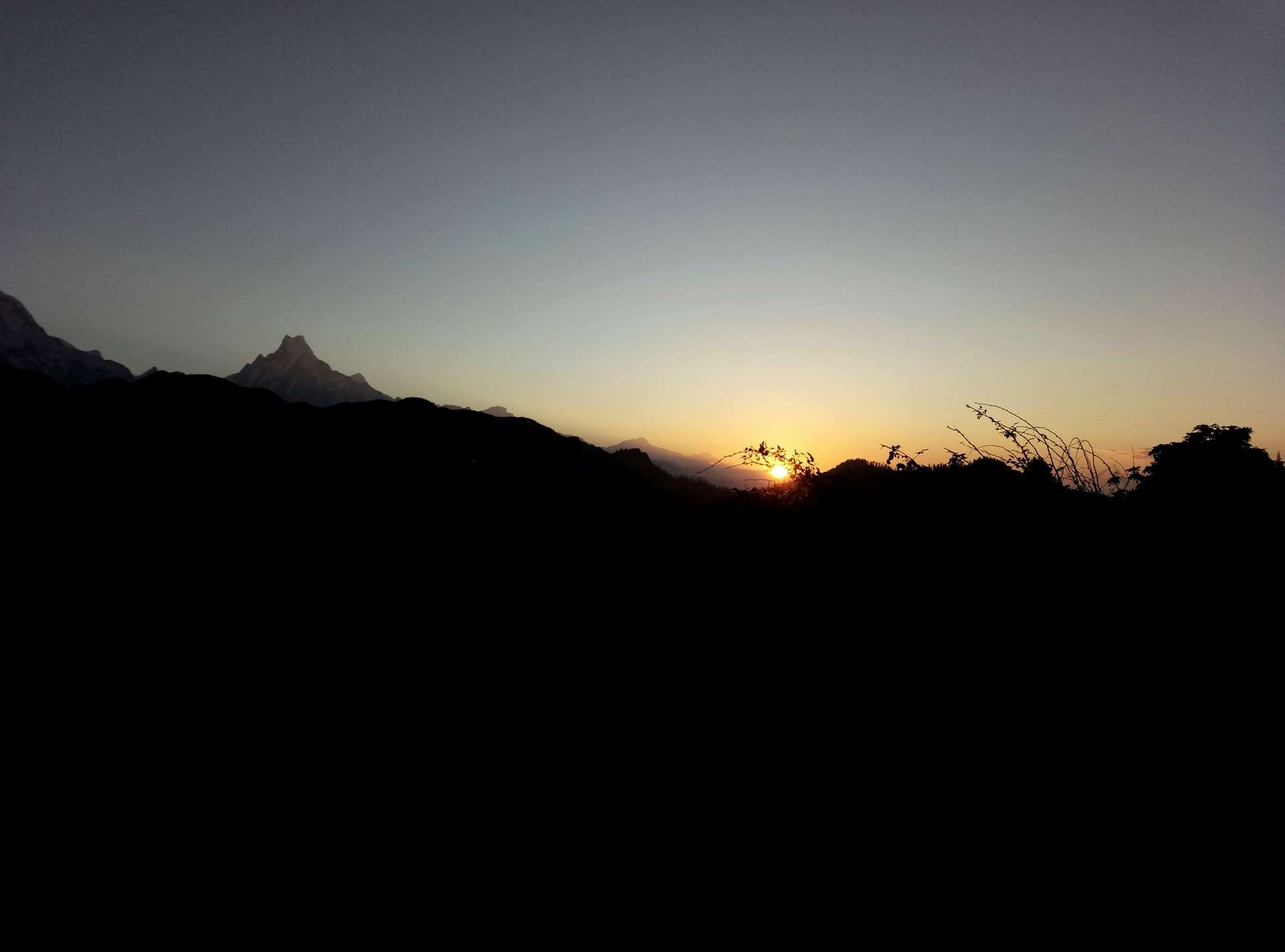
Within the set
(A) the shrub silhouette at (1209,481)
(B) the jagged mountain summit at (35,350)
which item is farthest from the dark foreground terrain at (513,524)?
(B) the jagged mountain summit at (35,350)

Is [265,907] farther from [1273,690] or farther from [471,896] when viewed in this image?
[1273,690]

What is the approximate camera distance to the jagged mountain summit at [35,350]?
17700 cm

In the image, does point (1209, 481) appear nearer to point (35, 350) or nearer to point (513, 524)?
point (513, 524)

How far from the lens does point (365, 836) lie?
3918 millimetres

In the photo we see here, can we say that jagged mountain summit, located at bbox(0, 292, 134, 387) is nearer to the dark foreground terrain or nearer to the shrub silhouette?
the dark foreground terrain

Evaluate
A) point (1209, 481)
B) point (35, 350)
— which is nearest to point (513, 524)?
point (1209, 481)

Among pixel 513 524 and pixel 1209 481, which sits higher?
pixel 1209 481

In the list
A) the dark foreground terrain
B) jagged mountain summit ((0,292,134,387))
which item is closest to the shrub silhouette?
the dark foreground terrain

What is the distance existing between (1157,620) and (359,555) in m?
9.57

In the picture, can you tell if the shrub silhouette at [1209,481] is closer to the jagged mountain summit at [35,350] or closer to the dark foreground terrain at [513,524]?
the dark foreground terrain at [513,524]

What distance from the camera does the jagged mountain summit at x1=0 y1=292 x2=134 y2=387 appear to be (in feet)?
581

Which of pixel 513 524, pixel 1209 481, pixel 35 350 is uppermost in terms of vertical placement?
pixel 35 350

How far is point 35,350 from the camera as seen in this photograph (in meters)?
183

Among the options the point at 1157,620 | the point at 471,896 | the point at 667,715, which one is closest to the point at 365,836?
the point at 471,896
